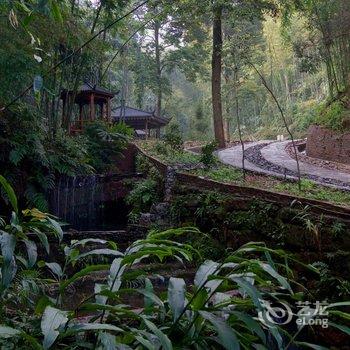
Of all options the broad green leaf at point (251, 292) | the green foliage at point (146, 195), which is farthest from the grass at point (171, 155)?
the broad green leaf at point (251, 292)

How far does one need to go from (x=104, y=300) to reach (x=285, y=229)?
13.3ft

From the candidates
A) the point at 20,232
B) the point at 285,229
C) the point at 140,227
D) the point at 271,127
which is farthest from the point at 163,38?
the point at 20,232

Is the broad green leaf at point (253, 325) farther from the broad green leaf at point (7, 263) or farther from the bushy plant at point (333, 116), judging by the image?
the bushy plant at point (333, 116)

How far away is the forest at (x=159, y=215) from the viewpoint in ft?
5.11

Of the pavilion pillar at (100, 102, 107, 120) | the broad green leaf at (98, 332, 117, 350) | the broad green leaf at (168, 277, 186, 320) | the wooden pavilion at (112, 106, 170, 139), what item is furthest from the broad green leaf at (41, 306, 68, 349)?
the wooden pavilion at (112, 106, 170, 139)

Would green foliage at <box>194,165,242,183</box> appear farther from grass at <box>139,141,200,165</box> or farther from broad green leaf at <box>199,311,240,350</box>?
broad green leaf at <box>199,311,240,350</box>

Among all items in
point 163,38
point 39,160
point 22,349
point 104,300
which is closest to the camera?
point 22,349

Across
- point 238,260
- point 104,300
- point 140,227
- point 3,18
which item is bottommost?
point 140,227

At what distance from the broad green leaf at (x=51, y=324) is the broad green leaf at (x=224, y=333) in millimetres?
482

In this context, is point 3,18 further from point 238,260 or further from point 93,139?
point 238,260

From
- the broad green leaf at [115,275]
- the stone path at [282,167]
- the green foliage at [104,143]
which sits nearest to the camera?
the broad green leaf at [115,275]

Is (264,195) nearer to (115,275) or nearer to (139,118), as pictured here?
(115,275)

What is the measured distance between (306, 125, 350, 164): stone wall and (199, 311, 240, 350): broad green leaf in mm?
11087

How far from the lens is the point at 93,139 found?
1198 centimetres
